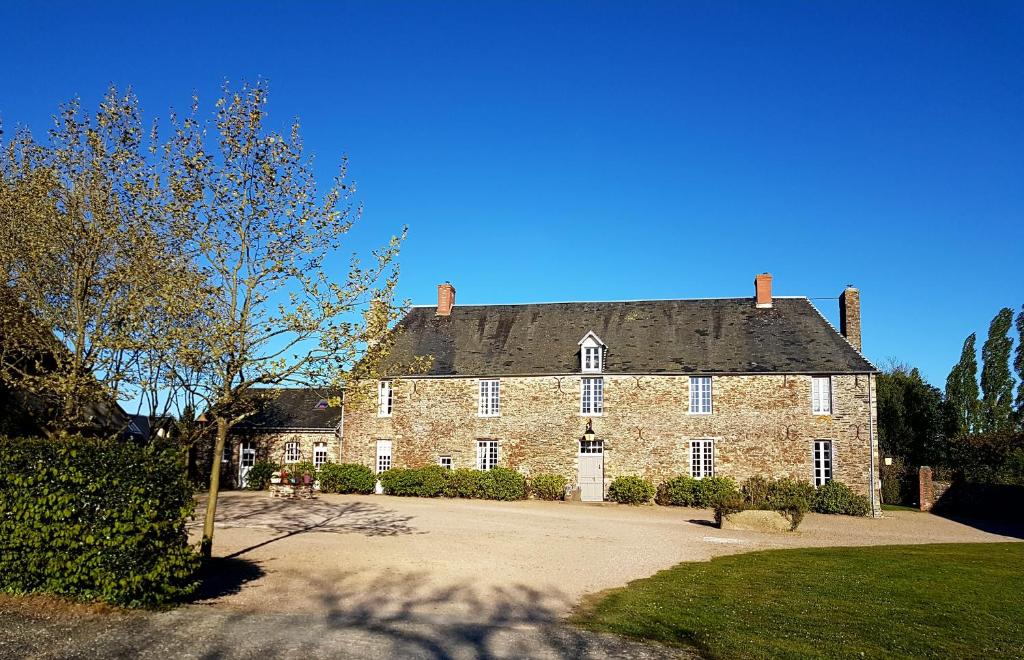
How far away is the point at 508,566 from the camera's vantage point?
13430 mm

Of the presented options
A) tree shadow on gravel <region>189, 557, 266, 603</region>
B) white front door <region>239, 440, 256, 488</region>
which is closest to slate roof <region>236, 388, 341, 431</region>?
white front door <region>239, 440, 256, 488</region>

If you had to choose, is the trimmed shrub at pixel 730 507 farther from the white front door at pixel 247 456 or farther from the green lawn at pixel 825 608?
the white front door at pixel 247 456

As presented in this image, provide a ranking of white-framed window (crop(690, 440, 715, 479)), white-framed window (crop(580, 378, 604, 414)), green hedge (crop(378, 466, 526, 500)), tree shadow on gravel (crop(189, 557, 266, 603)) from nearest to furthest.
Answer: tree shadow on gravel (crop(189, 557, 266, 603)) < white-framed window (crop(690, 440, 715, 479)) < green hedge (crop(378, 466, 526, 500)) < white-framed window (crop(580, 378, 604, 414))

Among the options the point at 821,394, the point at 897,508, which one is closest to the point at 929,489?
the point at 897,508

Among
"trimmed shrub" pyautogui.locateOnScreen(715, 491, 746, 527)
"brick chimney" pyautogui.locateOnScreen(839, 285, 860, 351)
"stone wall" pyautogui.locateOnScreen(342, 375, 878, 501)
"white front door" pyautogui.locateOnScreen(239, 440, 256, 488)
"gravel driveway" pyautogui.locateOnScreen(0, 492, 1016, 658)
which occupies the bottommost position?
"gravel driveway" pyautogui.locateOnScreen(0, 492, 1016, 658)

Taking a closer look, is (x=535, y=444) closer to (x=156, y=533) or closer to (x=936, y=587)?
(x=936, y=587)

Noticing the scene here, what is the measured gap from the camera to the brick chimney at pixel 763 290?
3225 cm

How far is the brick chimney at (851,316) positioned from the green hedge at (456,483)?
48.2 ft

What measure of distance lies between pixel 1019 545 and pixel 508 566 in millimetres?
14076

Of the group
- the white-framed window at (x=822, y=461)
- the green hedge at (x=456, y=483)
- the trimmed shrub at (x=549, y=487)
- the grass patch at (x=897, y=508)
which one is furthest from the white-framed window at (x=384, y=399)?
the grass patch at (x=897, y=508)

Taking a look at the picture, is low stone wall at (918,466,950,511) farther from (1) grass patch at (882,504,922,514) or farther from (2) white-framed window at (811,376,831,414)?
(2) white-framed window at (811,376,831,414)

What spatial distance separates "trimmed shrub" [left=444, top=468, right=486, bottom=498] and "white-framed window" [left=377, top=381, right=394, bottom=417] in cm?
418

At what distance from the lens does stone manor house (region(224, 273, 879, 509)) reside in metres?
28.5

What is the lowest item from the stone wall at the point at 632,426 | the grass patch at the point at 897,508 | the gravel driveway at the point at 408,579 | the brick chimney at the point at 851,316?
the grass patch at the point at 897,508
